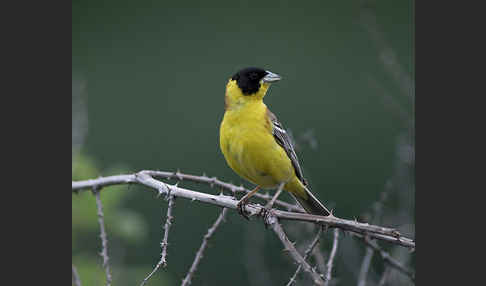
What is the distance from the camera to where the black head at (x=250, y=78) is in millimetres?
4191

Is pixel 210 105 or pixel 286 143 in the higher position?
pixel 210 105

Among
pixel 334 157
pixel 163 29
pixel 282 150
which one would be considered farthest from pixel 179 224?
pixel 163 29

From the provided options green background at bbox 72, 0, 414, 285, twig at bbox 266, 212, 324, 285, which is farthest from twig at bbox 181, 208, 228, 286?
green background at bbox 72, 0, 414, 285

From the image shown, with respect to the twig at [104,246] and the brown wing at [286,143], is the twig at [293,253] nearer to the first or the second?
the twig at [104,246]

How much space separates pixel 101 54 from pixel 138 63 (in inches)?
28.8

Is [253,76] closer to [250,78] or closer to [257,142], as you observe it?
[250,78]

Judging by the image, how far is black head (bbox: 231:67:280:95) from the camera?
419cm

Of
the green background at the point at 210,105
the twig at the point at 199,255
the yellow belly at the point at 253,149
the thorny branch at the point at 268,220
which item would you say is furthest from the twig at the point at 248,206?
the green background at the point at 210,105

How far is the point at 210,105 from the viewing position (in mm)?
6730

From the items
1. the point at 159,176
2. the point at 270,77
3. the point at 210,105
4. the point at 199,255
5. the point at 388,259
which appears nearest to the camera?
the point at 199,255

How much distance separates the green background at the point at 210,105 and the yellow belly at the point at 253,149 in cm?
27

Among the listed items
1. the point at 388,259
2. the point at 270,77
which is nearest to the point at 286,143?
the point at 270,77

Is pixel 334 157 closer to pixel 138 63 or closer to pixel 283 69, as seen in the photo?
pixel 283 69

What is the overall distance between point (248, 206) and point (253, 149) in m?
0.38
